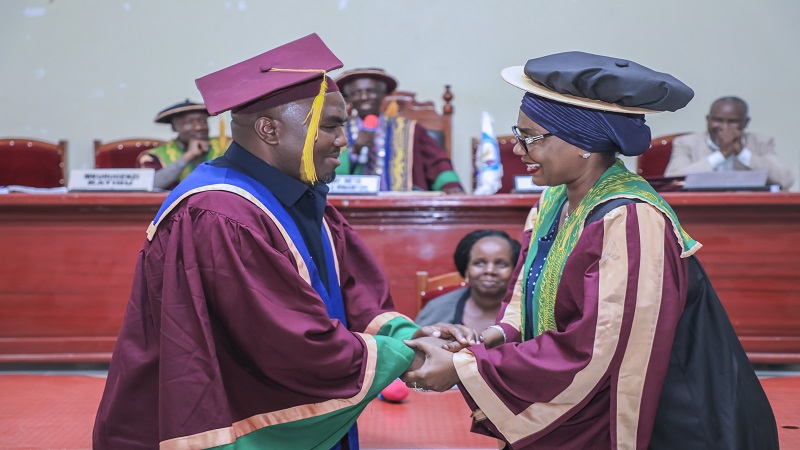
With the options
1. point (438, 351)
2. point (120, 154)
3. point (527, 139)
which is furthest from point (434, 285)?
point (120, 154)

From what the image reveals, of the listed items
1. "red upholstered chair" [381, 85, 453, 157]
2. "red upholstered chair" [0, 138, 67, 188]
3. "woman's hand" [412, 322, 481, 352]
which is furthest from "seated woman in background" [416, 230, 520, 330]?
"red upholstered chair" [0, 138, 67, 188]

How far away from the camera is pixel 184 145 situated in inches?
219

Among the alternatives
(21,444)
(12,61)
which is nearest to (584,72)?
(21,444)

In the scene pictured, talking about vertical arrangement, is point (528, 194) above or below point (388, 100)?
below

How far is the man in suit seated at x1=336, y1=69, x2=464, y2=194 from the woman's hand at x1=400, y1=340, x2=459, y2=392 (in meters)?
3.39

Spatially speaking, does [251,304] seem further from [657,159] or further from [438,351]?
[657,159]

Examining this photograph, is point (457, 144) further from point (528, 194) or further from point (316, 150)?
point (316, 150)

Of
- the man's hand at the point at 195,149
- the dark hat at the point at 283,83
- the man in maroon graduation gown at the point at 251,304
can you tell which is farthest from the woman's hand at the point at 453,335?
the man's hand at the point at 195,149

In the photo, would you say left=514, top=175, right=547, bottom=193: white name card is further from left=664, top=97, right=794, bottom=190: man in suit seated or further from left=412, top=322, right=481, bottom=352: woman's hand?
left=412, top=322, right=481, bottom=352: woman's hand

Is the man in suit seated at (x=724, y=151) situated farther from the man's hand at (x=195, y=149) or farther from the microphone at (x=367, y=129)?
the man's hand at (x=195, y=149)

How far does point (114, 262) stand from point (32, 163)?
225cm

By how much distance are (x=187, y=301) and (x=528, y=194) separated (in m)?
2.72

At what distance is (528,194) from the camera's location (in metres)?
4.24

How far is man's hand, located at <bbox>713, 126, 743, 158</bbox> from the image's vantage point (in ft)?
17.9
